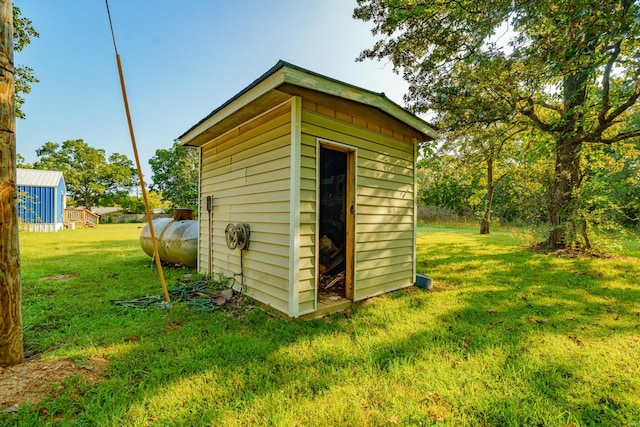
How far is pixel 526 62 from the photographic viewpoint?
4.15 m

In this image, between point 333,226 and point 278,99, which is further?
point 333,226

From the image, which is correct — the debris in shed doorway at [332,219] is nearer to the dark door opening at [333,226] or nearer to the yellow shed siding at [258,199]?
the dark door opening at [333,226]

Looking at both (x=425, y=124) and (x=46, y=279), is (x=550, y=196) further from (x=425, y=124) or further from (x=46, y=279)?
(x=46, y=279)

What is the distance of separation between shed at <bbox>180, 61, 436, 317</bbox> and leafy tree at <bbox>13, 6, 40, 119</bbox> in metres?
7.19

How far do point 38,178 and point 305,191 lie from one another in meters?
18.2

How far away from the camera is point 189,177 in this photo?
78.6 ft

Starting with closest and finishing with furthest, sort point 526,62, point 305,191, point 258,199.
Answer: point 305,191 < point 258,199 < point 526,62

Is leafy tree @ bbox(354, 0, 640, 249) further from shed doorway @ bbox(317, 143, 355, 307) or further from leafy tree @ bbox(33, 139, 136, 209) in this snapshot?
leafy tree @ bbox(33, 139, 136, 209)

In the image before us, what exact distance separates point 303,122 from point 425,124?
2.15 meters

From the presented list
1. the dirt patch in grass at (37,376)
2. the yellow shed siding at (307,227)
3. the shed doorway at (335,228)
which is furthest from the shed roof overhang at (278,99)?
the dirt patch in grass at (37,376)

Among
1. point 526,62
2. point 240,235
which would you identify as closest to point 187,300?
point 240,235

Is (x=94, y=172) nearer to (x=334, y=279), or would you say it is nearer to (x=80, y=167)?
(x=80, y=167)

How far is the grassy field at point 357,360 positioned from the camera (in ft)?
5.21

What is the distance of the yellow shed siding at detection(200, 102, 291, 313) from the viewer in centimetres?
298
